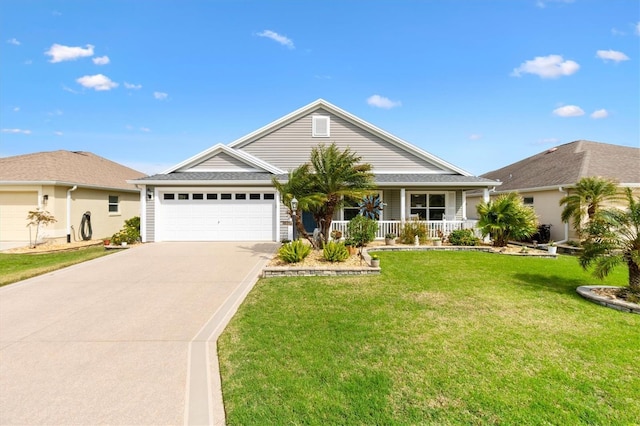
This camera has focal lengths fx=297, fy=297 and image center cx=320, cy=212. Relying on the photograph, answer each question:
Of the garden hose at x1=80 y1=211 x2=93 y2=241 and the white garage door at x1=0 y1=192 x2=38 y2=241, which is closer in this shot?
the white garage door at x1=0 y1=192 x2=38 y2=241

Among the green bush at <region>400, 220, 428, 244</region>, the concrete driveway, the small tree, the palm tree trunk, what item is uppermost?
the small tree

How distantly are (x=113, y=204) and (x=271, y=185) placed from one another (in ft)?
36.8

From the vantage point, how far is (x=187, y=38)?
1484 cm

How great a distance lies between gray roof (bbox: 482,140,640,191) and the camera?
1516 centimetres

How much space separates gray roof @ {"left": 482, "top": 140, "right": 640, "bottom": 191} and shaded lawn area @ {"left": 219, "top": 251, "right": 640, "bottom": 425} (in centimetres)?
1186

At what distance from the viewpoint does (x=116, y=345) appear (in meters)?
4.37

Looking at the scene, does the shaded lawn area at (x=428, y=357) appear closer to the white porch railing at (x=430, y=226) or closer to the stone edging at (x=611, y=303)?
the stone edging at (x=611, y=303)

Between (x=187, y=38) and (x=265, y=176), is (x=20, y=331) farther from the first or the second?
(x=187, y=38)

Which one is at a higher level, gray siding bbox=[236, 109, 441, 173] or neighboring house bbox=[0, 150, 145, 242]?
gray siding bbox=[236, 109, 441, 173]

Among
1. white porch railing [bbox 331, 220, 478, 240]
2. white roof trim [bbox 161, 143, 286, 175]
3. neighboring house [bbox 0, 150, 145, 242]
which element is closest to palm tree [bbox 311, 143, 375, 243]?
white porch railing [bbox 331, 220, 478, 240]

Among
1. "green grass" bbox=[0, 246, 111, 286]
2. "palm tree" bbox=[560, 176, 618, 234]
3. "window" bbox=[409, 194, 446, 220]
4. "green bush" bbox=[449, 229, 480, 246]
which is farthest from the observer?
"window" bbox=[409, 194, 446, 220]

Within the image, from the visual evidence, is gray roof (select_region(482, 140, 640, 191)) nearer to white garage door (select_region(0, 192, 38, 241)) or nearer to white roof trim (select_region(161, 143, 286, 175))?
white roof trim (select_region(161, 143, 286, 175))

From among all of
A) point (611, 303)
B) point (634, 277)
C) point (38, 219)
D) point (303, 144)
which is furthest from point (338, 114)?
point (38, 219)

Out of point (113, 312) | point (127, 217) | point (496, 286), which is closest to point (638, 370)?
point (496, 286)
